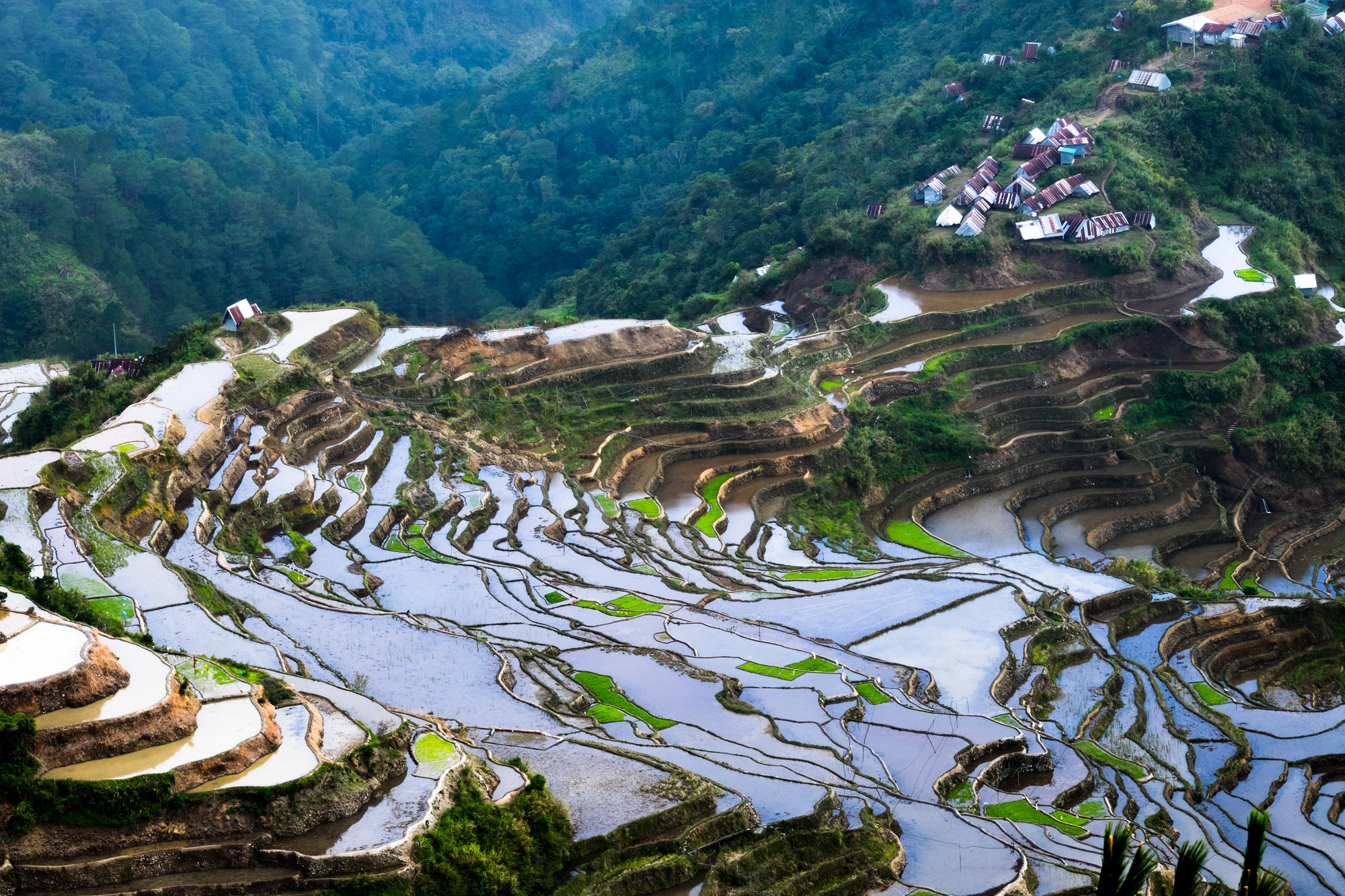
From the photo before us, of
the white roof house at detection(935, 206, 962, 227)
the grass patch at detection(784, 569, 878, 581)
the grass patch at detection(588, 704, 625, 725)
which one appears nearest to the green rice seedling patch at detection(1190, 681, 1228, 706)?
the grass patch at detection(784, 569, 878, 581)

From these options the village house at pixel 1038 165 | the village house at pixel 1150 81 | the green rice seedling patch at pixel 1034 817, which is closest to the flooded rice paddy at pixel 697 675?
the green rice seedling patch at pixel 1034 817

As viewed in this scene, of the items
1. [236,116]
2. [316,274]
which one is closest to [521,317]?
[316,274]

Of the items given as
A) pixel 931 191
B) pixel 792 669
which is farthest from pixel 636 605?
pixel 931 191

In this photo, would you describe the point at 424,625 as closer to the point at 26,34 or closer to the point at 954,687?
the point at 954,687

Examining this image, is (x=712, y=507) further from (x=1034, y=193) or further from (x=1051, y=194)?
(x=1051, y=194)

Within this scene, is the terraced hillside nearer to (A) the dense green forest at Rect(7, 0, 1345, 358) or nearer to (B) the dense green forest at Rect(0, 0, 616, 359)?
(A) the dense green forest at Rect(7, 0, 1345, 358)

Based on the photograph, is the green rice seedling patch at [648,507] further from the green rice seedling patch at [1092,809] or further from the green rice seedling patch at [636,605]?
the green rice seedling patch at [1092,809]
